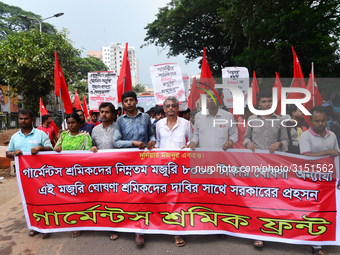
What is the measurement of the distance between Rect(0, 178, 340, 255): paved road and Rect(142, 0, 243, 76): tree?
50.0 ft

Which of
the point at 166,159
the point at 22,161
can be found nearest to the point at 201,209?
the point at 166,159

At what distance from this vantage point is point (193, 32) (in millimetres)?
17969

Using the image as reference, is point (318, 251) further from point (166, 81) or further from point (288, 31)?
point (288, 31)

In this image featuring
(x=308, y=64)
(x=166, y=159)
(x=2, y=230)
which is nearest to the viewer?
(x=166, y=159)

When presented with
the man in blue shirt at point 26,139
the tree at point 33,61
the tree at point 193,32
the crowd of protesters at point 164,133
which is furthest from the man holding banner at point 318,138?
the tree at point 193,32

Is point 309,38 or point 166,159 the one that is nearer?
point 166,159

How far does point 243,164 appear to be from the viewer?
8.82 feet

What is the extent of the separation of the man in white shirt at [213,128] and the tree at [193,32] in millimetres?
14262

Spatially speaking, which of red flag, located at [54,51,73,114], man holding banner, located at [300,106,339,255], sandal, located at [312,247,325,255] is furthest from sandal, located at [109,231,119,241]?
red flag, located at [54,51,73,114]

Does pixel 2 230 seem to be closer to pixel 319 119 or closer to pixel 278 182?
pixel 278 182

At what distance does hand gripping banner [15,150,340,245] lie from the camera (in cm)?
250

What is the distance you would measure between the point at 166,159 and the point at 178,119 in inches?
27.1

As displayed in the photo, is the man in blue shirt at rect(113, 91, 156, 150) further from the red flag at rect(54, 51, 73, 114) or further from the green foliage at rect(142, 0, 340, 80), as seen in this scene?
the green foliage at rect(142, 0, 340, 80)

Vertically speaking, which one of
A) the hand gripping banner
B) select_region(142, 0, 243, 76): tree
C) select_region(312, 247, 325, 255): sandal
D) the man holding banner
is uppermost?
select_region(142, 0, 243, 76): tree
